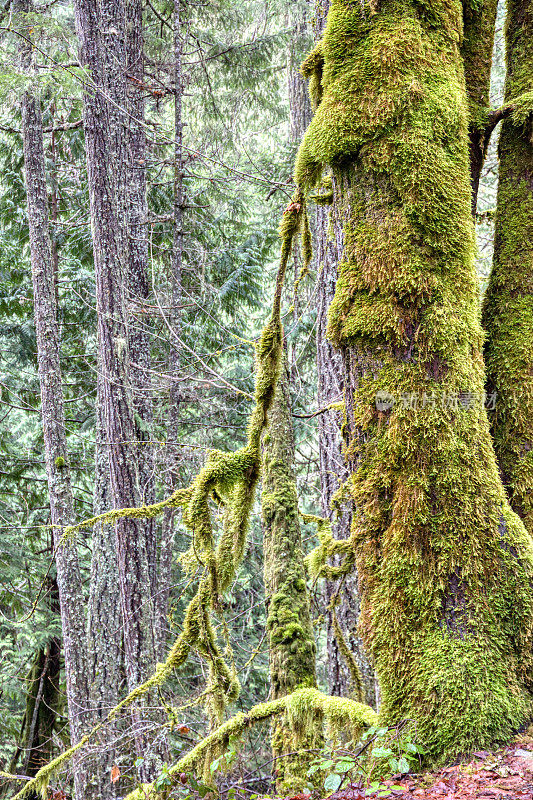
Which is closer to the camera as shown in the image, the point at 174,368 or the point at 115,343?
the point at 115,343

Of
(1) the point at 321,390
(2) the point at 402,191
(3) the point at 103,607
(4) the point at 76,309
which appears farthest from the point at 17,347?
(2) the point at 402,191

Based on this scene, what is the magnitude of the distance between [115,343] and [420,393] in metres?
5.06

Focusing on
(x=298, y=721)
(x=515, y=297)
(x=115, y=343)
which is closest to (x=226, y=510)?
(x=298, y=721)

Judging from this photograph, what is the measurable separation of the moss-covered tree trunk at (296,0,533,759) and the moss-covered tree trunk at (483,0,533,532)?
434 mm

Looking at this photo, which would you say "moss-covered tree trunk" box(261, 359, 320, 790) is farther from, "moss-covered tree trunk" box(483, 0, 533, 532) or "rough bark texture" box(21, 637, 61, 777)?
"rough bark texture" box(21, 637, 61, 777)

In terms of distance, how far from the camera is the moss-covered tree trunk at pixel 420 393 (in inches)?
72.2

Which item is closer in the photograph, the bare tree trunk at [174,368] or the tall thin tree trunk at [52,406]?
the tall thin tree trunk at [52,406]

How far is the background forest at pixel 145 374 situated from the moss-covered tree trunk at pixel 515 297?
847 millimetres

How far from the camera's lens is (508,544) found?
1.93m

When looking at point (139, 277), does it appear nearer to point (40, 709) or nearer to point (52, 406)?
point (52, 406)

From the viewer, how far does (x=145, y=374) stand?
7.10 m

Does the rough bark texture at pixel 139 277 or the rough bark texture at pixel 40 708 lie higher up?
the rough bark texture at pixel 139 277

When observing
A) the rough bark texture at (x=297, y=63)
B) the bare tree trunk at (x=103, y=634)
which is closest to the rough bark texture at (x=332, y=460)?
the bare tree trunk at (x=103, y=634)

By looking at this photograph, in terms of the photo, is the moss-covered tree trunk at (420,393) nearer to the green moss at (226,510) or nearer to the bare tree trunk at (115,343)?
the green moss at (226,510)
